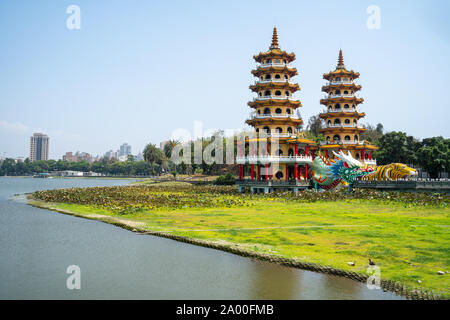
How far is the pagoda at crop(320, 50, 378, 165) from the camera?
6362 centimetres

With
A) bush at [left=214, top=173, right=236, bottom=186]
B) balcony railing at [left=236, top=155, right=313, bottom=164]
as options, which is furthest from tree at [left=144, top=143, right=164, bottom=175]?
balcony railing at [left=236, top=155, right=313, bottom=164]

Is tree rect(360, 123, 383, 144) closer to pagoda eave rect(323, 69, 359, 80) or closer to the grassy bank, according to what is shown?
pagoda eave rect(323, 69, 359, 80)

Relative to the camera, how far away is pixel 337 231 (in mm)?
21766

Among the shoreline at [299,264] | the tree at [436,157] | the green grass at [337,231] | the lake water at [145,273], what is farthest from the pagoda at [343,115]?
the lake water at [145,273]

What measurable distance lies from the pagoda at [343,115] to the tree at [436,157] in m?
7.33

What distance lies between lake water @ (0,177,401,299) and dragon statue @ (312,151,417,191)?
30.1 meters

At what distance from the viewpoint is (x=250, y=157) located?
51469mm

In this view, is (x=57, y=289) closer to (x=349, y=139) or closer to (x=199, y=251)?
(x=199, y=251)

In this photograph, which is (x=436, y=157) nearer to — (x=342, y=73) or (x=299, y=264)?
(x=342, y=73)

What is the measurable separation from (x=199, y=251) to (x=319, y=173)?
103 ft

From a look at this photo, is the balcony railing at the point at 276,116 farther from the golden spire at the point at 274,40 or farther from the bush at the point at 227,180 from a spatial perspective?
the bush at the point at 227,180

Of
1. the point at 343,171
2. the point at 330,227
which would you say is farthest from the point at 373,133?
the point at 330,227

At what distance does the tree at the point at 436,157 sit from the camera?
2292 inches
